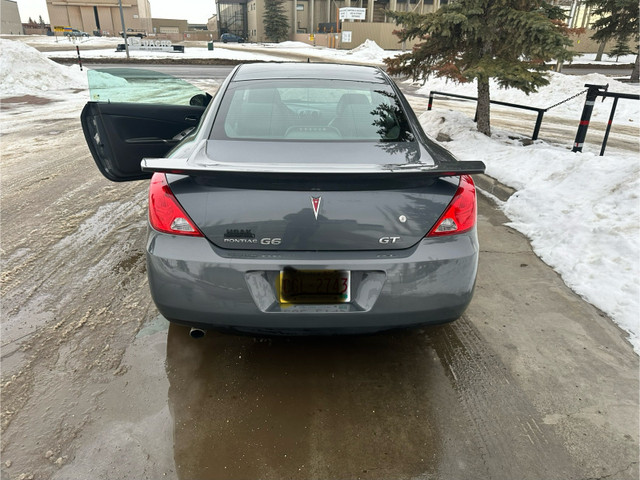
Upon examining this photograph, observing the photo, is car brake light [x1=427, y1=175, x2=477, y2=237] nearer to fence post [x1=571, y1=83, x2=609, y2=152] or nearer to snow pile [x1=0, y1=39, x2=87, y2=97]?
fence post [x1=571, y1=83, x2=609, y2=152]

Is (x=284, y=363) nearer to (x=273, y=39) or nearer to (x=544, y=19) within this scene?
(x=544, y=19)

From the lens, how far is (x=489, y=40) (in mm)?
7742

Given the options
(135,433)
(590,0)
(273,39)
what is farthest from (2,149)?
(273,39)

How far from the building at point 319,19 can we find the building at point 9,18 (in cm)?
3681

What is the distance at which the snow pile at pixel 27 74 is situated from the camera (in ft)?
47.0

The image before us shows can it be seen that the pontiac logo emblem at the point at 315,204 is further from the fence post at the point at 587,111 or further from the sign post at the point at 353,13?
the sign post at the point at 353,13

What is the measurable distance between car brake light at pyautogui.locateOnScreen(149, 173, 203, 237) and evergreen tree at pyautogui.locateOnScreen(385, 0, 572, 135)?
6673 millimetres

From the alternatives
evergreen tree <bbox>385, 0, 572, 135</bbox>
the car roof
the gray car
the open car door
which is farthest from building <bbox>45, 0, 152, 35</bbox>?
the gray car

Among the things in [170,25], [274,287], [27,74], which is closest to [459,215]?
[274,287]

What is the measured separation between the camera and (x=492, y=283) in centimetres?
344

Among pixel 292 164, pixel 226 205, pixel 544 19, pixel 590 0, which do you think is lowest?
pixel 226 205

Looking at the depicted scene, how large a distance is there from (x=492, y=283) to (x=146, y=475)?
2.76 m

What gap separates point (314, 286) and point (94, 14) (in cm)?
8714

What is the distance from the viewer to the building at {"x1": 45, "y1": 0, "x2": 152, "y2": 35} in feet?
226
